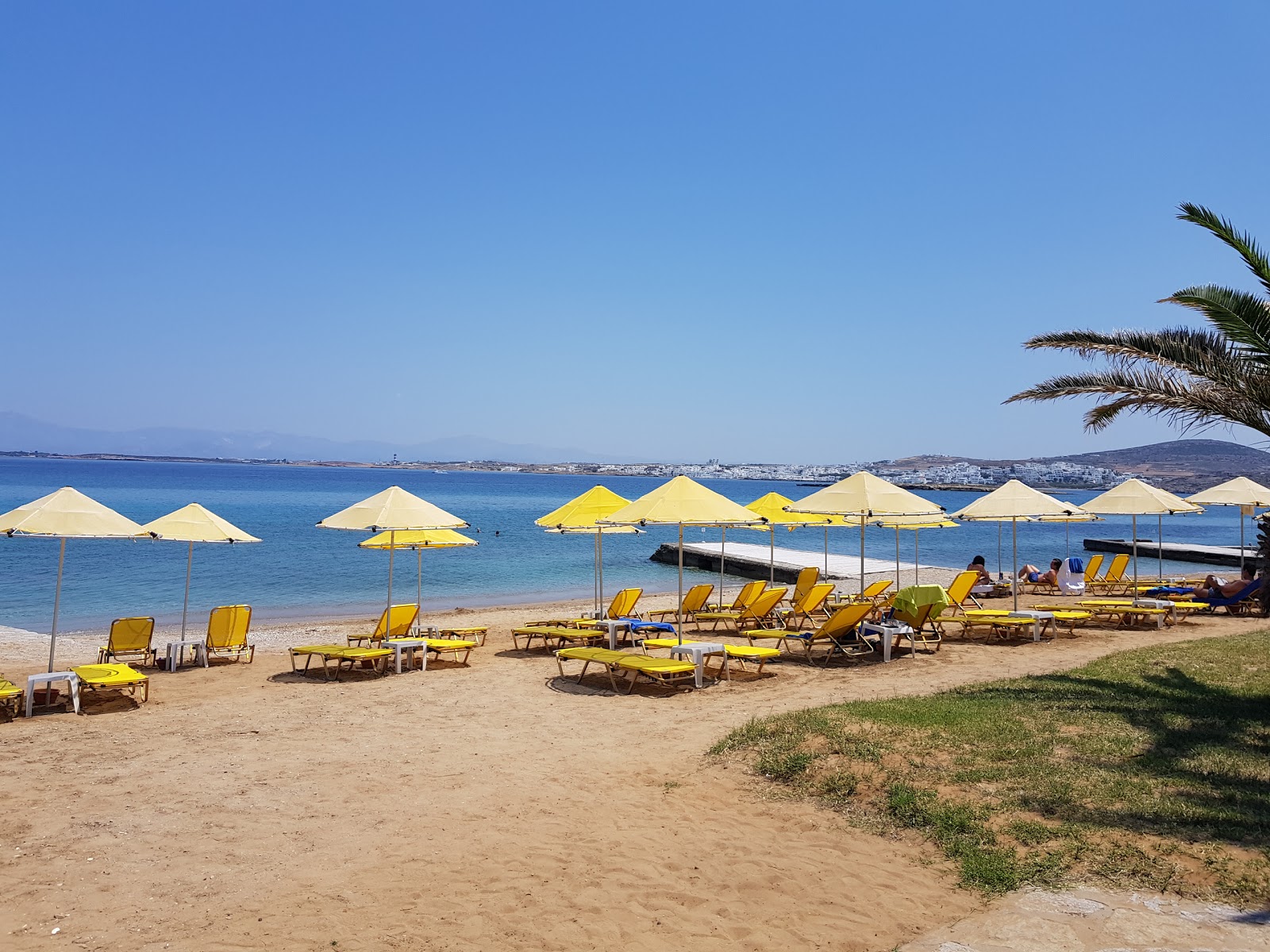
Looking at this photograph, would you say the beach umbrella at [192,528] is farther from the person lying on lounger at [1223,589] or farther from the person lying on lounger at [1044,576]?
the person lying on lounger at [1044,576]

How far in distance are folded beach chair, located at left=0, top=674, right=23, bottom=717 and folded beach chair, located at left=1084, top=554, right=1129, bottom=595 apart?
20.0 metres

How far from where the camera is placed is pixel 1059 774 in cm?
581

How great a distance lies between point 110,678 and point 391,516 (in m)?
3.75

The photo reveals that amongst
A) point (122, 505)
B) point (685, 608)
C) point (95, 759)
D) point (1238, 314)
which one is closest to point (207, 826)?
point (95, 759)

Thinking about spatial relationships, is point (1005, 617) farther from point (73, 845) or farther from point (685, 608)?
point (73, 845)

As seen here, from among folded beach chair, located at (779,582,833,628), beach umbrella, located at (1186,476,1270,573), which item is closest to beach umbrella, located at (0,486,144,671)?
folded beach chair, located at (779,582,833,628)

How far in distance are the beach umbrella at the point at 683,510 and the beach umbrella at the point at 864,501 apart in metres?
1.36

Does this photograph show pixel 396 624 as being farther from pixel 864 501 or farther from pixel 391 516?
pixel 864 501

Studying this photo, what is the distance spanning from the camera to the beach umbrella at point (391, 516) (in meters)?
11.7

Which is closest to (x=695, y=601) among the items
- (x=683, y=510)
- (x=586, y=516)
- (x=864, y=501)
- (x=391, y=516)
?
(x=586, y=516)

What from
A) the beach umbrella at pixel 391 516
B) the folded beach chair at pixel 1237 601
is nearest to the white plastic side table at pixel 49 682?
the beach umbrella at pixel 391 516

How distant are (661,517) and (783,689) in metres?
2.57

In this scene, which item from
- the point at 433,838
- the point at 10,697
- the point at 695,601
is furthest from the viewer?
the point at 695,601

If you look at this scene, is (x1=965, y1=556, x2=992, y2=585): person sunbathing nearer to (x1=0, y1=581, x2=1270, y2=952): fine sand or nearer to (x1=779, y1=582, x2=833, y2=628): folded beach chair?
(x1=779, y1=582, x2=833, y2=628): folded beach chair
